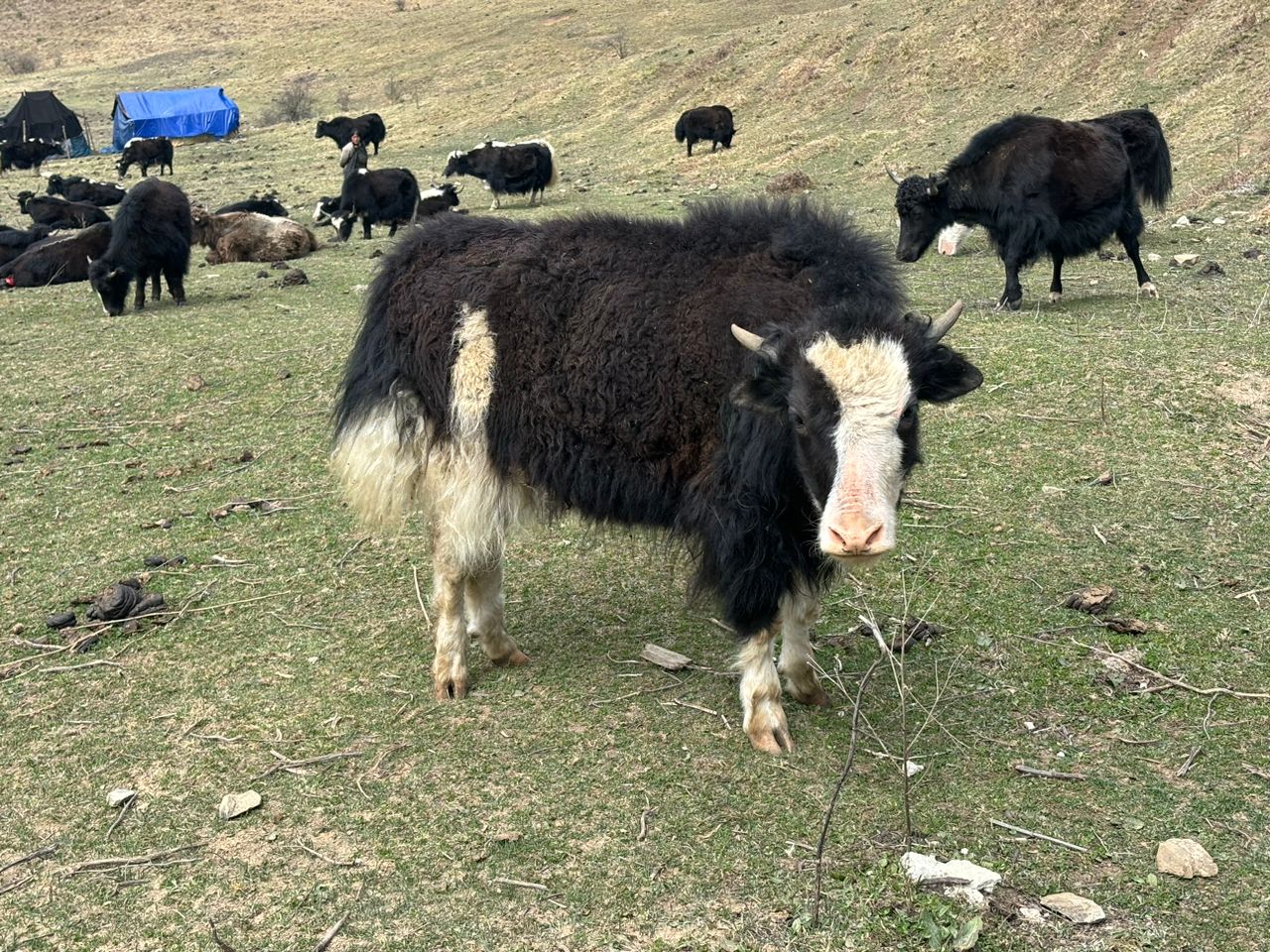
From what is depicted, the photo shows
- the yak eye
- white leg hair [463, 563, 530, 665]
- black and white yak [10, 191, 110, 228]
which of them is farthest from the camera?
black and white yak [10, 191, 110, 228]

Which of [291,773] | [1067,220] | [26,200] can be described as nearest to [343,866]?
[291,773]

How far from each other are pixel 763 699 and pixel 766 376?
104 cm

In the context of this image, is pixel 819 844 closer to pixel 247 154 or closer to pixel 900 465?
pixel 900 465

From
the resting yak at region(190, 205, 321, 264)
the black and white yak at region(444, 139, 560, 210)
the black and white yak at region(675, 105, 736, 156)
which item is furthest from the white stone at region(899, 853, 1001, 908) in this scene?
the black and white yak at region(675, 105, 736, 156)

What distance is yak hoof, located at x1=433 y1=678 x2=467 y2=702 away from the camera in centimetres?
380

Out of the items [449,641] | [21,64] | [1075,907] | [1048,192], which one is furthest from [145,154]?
[21,64]

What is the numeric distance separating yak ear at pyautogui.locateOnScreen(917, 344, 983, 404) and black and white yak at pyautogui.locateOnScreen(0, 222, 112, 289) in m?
11.2

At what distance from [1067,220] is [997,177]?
0.71 metres

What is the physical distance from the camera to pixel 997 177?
30.0 ft

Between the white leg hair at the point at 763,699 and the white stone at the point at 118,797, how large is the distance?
6.18 feet

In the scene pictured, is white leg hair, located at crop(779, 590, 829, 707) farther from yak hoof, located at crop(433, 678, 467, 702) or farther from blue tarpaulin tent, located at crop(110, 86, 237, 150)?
blue tarpaulin tent, located at crop(110, 86, 237, 150)

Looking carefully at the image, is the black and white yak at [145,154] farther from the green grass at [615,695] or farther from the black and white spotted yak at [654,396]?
the black and white spotted yak at [654,396]

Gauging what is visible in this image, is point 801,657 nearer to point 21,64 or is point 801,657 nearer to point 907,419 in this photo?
point 907,419

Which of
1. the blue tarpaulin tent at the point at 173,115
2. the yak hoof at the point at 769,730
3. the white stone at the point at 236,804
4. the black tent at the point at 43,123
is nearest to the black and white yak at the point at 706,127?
the blue tarpaulin tent at the point at 173,115
